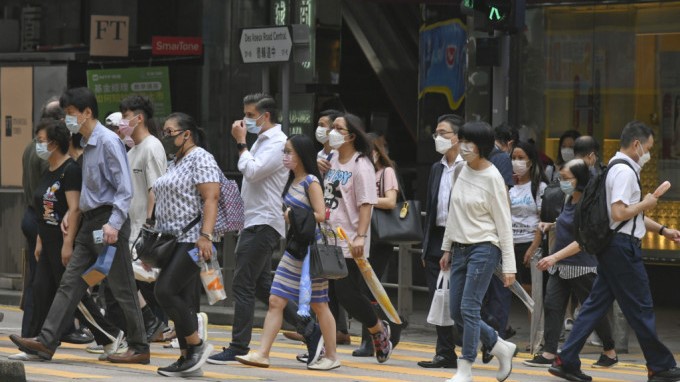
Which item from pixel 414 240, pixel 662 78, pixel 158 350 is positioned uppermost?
pixel 662 78

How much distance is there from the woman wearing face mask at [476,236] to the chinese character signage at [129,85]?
1093 centimetres

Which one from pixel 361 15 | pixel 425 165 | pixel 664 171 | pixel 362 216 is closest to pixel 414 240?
pixel 362 216

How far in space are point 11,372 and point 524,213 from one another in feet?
16.6

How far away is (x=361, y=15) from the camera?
68.4 feet

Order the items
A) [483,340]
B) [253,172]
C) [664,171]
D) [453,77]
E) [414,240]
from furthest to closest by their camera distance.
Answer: [453,77] < [664,171] < [414,240] < [253,172] < [483,340]

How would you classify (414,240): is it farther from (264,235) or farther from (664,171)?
(664,171)

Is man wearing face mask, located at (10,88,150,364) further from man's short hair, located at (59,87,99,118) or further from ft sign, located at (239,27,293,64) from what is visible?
ft sign, located at (239,27,293,64)

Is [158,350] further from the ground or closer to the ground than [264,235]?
closer to the ground

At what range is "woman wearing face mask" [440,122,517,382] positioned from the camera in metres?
10.1

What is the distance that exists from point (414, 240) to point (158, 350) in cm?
214

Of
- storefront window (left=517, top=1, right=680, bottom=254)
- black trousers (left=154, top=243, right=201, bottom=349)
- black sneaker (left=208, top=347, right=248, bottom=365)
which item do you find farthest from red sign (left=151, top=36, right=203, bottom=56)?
black trousers (left=154, top=243, right=201, bottom=349)

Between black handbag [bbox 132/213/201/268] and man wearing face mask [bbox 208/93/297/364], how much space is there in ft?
3.01

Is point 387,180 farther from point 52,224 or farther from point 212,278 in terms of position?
point 52,224

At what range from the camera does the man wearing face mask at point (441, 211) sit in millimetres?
11422
